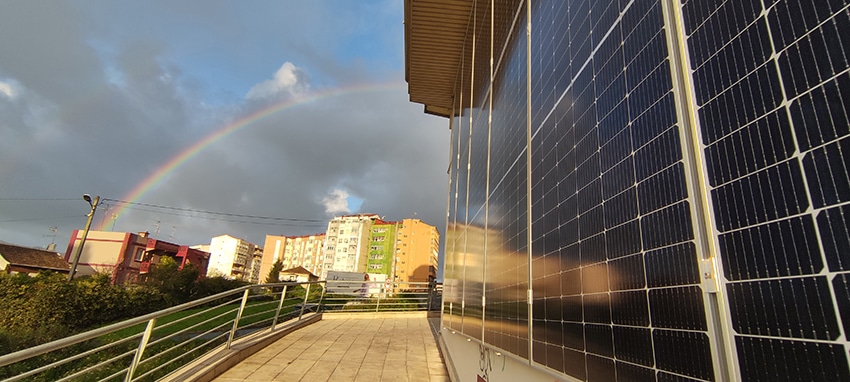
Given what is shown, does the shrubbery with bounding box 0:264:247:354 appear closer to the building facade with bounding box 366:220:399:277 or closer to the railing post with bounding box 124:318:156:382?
the railing post with bounding box 124:318:156:382

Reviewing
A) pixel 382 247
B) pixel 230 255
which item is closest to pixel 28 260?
pixel 382 247

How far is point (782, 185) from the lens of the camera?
4.20 feet

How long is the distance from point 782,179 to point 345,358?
7.98m

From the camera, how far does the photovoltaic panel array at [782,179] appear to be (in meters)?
1.12

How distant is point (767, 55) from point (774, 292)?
837 mm

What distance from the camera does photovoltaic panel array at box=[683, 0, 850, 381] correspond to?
1.12 meters

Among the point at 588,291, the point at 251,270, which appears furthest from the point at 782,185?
the point at 251,270

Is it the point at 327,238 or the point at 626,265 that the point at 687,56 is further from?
the point at 327,238

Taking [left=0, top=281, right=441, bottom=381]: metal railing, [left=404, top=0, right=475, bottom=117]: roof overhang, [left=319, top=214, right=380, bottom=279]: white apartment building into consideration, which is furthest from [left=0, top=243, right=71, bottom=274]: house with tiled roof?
[left=404, top=0, right=475, bottom=117]: roof overhang

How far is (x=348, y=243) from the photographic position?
10400 centimetres

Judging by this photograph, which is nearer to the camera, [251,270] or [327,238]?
[327,238]

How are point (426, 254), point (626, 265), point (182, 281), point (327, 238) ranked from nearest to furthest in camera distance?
point (626, 265) < point (182, 281) < point (426, 254) < point (327, 238)

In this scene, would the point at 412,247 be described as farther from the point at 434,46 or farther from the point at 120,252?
the point at 434,46

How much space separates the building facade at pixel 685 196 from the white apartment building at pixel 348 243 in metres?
100
